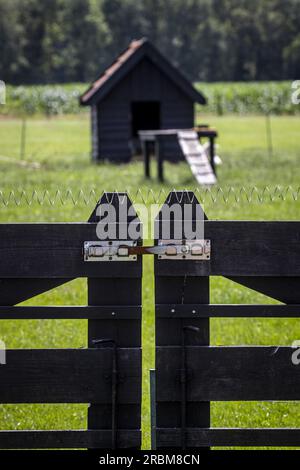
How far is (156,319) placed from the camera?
420 cm

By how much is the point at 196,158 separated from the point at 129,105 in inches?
279

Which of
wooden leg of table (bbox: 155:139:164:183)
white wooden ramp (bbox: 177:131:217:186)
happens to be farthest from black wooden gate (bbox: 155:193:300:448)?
wooden leg of table (bbox: 155:139:164:183)

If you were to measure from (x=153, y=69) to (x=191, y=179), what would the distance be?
23.6 ft

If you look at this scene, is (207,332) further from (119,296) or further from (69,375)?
(69,375)

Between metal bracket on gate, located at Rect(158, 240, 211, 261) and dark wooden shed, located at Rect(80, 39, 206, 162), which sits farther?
dark wooden shed, located at Rect(80, 39, 206, 162)

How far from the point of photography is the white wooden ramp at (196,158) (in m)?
18.8

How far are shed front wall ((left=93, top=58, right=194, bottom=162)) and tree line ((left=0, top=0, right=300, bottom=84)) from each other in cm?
8027

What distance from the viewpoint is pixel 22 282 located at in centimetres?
423

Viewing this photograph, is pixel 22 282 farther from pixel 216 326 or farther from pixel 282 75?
pixel 282 75

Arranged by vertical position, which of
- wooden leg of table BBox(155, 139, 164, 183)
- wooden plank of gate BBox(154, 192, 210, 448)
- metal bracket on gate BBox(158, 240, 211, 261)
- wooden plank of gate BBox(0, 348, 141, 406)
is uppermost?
wooden leg of table BBox(155, 139, 164, 183)

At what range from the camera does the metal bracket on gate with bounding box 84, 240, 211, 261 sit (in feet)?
13.6

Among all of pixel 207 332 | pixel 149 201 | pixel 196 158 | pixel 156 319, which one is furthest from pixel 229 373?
pixel 196 158

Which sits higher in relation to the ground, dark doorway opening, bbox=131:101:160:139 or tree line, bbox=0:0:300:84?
tree line, bbox=0:0:300:84

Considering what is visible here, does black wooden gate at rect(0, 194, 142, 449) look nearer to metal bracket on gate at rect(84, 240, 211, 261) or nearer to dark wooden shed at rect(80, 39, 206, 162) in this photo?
metal bracket on gate at rect(84, 240, 211, 261)
